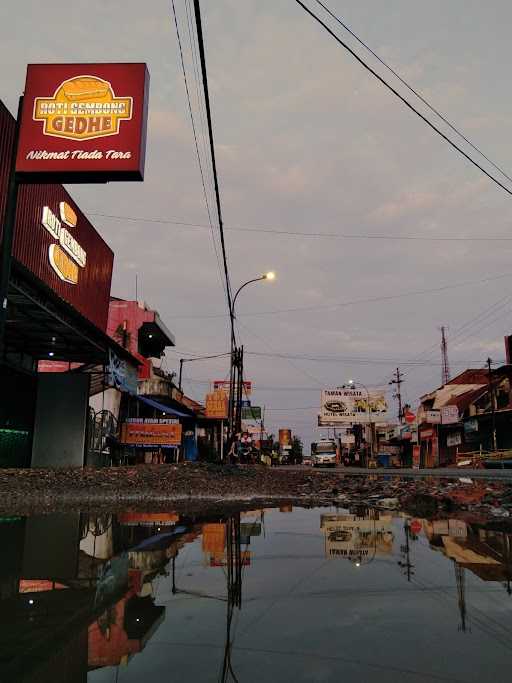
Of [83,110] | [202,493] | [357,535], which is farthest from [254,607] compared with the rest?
[83,110]

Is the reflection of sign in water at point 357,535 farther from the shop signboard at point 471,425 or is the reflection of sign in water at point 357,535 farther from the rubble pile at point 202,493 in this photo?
the shop signboard at point 471,425

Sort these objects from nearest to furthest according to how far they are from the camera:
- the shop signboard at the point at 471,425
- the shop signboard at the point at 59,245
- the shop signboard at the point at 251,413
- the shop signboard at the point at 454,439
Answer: the shop signboard at the point at 59,245
the shop signboard at the point at 471,425
the shop signboard at the point at 454,439
the shop signboard at the point at 251,413

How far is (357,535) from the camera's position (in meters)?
7.84

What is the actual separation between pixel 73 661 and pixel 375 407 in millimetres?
73699

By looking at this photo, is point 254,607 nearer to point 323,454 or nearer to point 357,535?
point 357,535

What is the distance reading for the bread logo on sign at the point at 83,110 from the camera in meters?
13.2

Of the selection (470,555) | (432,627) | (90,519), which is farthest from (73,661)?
(90,519)

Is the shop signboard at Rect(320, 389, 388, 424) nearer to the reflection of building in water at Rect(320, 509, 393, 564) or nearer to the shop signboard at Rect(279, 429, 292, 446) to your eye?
the shop signboard at Rect(279, 429, 292, 446)

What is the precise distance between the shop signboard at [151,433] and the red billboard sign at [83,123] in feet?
53.7

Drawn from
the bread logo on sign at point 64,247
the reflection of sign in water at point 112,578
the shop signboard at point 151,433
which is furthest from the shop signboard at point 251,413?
the reflection of sign in water at point 112,578

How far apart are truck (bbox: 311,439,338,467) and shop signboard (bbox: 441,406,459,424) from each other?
1272 cm

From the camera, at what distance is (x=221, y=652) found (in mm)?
3215

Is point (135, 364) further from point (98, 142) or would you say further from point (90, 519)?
point (90, 519)

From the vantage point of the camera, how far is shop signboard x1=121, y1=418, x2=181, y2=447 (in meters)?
27.3
